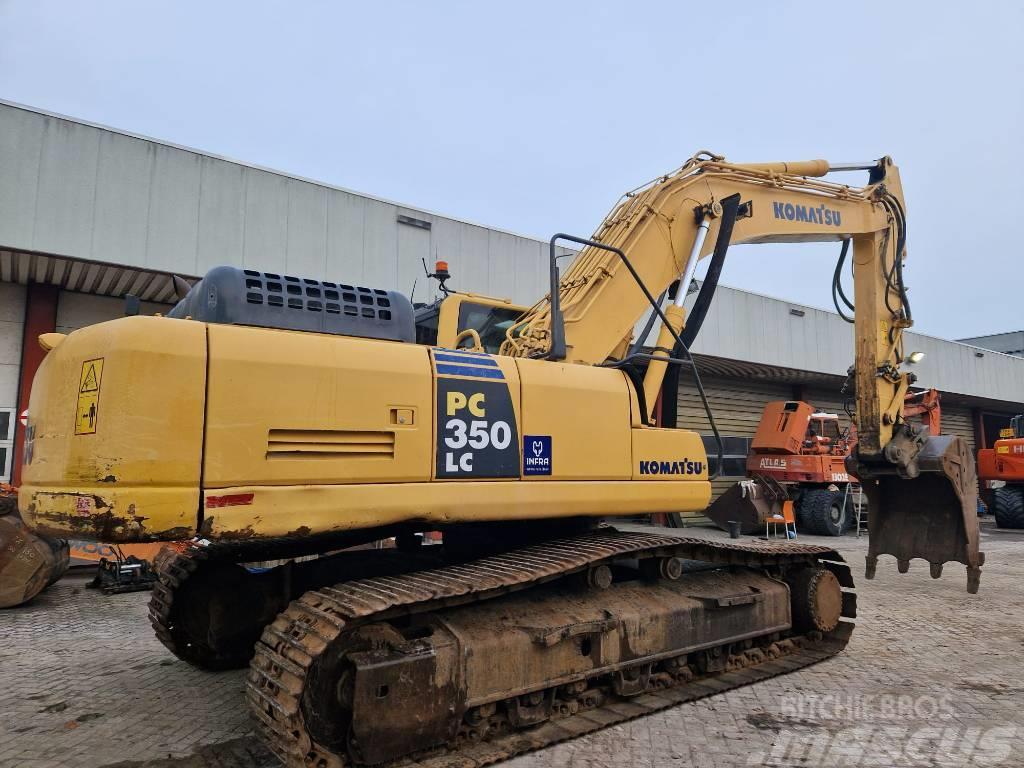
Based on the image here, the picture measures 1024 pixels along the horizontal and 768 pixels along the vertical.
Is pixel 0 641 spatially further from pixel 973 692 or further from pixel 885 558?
pixel 885 558

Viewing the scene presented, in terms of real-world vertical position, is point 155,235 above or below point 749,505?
above

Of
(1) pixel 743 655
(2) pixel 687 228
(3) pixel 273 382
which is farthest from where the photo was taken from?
(2) pixel 687 228

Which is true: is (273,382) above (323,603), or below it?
above

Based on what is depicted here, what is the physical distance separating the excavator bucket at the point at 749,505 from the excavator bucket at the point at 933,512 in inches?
314

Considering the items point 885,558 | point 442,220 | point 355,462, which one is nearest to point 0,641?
point 355,462

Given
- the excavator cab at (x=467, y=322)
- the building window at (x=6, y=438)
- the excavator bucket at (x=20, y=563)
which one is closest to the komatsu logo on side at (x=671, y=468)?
the excavator cab at (x=467, y=322)

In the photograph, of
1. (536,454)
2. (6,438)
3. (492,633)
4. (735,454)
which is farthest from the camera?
(735,454)

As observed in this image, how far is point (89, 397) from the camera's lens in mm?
3264

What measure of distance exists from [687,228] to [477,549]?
10.4ft

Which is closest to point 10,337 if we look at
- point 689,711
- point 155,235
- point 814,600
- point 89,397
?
point 155,235

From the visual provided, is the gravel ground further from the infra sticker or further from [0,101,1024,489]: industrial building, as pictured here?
[0,101,1024,489]: industrial building

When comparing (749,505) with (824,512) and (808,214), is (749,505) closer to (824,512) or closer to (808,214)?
(824,512)

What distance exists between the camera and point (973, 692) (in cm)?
486

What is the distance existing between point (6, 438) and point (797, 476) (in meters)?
15.8
